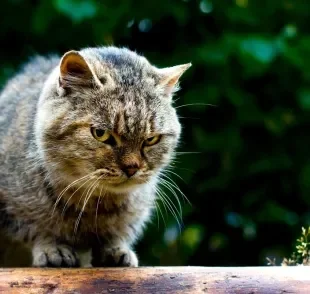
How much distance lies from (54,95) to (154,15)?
1.17 meters

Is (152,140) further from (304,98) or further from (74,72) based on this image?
(304,98)

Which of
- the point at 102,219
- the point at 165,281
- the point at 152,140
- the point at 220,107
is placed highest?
the point at 220,107

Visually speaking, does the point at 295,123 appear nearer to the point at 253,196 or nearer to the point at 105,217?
the point at 253,196

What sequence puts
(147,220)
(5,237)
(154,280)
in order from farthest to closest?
(147,220)
(5,237)
(154,280)

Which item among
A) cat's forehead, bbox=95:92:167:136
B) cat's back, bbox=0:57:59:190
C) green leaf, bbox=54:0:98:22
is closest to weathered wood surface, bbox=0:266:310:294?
cat's forehead, bbox=95:92:167:136

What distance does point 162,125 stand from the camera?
7.53ft

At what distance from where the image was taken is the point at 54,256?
7.57 feet

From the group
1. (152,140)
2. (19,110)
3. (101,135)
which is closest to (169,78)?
(152,140)

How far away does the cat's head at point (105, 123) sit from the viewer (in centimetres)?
216

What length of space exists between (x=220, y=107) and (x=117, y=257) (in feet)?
4.04

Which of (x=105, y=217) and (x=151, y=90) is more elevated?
(x=151, y=90)

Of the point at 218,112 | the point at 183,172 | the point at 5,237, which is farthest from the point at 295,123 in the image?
the point at 5,237

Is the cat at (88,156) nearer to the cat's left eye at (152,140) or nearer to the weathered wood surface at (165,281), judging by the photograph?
the cat's left eye at (152,140)

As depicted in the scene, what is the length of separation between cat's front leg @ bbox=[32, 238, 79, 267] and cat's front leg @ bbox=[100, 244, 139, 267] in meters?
0.12
